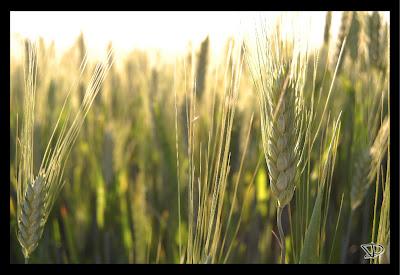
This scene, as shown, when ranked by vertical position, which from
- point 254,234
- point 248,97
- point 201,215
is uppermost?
point 248,97

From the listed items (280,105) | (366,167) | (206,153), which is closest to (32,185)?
(206,153)

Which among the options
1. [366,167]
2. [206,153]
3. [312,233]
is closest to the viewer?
[312,233]

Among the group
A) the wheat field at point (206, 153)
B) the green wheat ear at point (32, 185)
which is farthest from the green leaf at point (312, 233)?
the green wheat ear at point (32, 185)

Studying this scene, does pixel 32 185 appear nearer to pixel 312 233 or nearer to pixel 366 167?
pixel 312 233

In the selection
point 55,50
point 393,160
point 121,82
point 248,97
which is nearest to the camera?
point 393,160

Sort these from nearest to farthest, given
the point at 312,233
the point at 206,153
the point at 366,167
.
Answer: the point at 312,233 < the point at 206,153 < the point at 366,167

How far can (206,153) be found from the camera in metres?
0.94

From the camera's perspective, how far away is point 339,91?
4.55ft

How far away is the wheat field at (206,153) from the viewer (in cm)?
90

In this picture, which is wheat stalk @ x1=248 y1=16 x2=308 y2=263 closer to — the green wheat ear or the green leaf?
the green leaf

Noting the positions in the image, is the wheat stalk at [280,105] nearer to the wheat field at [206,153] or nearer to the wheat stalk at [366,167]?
the wheat field at [206,153]
